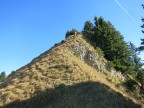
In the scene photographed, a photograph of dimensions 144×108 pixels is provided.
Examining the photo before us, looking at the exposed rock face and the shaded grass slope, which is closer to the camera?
the shaded grass slope

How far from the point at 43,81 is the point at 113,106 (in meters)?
9.59

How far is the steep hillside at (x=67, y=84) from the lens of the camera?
33281 millimetres

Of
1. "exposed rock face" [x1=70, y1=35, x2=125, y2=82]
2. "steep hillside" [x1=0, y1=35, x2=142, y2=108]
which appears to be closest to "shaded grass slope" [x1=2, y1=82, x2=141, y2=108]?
"steep hillside" [x1=0, y1=35, x2=142, y2=108]

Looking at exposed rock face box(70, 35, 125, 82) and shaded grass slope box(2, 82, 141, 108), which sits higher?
exposed rock face box(70, 35, 125, 82)

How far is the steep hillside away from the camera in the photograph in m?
33.3

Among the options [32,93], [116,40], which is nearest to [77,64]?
[32,93]

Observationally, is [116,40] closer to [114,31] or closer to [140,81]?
[114,31]

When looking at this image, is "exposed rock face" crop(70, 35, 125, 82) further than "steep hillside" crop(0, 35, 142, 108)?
Yes

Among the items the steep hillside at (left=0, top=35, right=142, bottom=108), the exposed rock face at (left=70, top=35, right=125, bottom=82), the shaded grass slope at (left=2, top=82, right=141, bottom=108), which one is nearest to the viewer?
the shaded grass slope at (left=2, top=82, right=141, bottom=108)

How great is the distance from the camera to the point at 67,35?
54.8 m

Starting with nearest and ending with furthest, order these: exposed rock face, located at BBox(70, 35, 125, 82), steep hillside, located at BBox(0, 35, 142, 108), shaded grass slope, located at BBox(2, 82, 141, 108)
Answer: shaded grass slope, located at BBox(2, 82, 141, 108) < steep hillside, located at BBox(0, 35, 142, 108) < exposed rock face, located at BBox(70, 35, 125, 82)

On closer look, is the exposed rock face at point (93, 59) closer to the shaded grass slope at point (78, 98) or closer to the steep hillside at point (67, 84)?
the steep hillside at point (67, 84)

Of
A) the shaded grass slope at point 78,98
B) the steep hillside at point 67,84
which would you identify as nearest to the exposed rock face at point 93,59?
the steep hillside at point 67,84

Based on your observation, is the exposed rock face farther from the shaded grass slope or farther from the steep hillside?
the shaded grass slope
